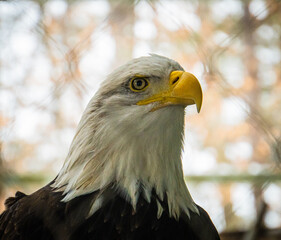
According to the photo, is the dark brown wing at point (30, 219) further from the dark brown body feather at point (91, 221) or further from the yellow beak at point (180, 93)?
the yellow beak at point (180, 93)

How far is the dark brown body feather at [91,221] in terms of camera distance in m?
1.28

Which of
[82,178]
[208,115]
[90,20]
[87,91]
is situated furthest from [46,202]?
[208,115]

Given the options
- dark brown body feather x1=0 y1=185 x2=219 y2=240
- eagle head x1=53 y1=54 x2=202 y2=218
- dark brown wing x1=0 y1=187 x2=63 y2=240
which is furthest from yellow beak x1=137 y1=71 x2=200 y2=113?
dark brown wing x1=0 y1=187 x2=63 y2=240

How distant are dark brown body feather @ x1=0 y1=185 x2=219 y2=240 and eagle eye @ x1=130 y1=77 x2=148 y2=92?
1.12ft

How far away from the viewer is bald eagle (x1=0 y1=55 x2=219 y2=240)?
1311 millimetres

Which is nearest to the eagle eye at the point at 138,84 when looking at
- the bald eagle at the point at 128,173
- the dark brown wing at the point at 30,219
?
the bald eagle at the point at 128,173

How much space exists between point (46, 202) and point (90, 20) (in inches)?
124

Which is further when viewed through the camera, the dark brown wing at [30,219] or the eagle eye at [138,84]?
the eagle eye at [138,84]

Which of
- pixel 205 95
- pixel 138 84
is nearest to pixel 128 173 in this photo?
pixel 138 84

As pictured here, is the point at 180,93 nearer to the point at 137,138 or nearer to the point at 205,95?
the point at 137,138

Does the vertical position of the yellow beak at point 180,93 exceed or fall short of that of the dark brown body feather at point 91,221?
it exceeds it

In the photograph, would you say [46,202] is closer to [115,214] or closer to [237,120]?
[115,214]

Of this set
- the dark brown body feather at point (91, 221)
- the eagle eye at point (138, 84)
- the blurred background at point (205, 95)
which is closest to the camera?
the dark brown body feather at point (91, 221)

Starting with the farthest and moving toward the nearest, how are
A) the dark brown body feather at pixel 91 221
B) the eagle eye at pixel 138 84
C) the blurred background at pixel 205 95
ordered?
1. the blurred background at pixel 205 95
2. the eagle eye at pixel 138 84
3. the dark brown body feather at pixel 91 221
